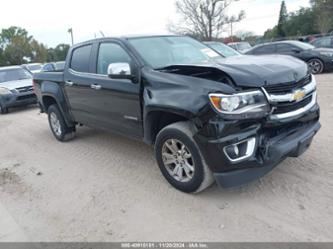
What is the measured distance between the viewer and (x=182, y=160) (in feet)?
11.8

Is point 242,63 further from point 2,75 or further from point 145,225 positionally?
point 2,75

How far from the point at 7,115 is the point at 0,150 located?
14.6 feet

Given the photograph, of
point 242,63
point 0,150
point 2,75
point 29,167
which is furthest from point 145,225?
point 2,75

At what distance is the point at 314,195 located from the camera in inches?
133

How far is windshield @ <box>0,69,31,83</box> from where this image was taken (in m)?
11.7

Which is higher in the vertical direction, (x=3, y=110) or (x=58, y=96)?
(x=58, y=96)

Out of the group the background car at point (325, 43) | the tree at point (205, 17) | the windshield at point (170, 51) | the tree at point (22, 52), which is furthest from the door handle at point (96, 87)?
the tree at point (22, 52)

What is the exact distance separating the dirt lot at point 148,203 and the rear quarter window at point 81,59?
1.48m

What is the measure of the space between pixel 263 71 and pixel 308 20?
50.6 meters

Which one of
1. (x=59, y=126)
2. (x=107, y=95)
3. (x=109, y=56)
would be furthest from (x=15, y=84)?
(x=107, y=95)

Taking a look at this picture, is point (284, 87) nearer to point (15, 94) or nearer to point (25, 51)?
point (15, 94)

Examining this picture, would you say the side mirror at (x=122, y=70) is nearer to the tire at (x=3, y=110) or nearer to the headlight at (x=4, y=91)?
the headlight at (x=4, y=91)

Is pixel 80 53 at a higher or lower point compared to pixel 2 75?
higher

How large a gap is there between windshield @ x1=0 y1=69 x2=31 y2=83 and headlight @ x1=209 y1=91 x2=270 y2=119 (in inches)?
419
